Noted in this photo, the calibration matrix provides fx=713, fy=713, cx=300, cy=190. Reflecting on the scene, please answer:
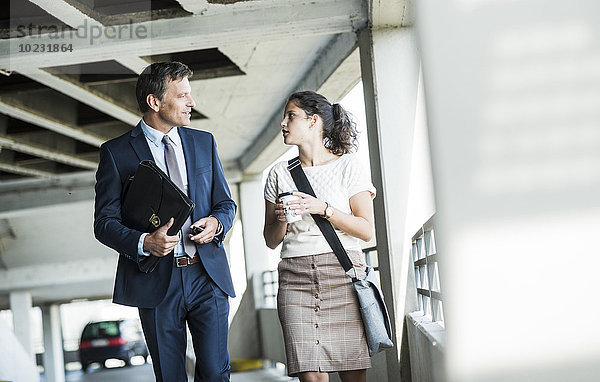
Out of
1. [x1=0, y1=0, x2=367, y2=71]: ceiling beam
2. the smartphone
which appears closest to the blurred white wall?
the smartphone

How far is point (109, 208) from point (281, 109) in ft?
20.1

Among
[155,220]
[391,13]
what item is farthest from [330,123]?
[391,13]

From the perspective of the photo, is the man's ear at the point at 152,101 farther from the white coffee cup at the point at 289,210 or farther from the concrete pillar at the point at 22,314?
the concrete pillar at the point at 22,314

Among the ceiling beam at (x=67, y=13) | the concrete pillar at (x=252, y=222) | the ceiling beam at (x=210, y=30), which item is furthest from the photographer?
the concrete pillar at (x=252, y=222)

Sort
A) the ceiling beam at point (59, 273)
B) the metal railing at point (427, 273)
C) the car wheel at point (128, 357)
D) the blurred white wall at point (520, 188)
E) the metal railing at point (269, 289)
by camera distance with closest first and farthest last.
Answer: the blurred white wall at point (520, 188)
the metal railing at point (427, 273)
the metal railing at point (269, 289)
the ceiling beam at point (59, 273)
the car wheel at point (128, 357)

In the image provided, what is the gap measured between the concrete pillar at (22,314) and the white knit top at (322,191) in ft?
57.6

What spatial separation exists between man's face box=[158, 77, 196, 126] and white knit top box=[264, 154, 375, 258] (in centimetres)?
44

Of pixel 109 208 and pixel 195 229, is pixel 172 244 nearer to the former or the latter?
pixel 195 229

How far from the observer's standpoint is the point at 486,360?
69.7 inches

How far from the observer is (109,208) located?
2725mm

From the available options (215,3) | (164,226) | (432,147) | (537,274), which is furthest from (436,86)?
(215,3)

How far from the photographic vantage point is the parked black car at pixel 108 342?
20.6 metres

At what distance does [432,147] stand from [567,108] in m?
0.34

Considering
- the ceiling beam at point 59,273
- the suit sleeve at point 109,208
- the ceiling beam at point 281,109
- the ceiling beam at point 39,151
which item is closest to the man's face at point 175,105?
the suit sleeve at point 109,208
